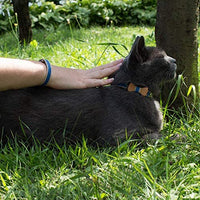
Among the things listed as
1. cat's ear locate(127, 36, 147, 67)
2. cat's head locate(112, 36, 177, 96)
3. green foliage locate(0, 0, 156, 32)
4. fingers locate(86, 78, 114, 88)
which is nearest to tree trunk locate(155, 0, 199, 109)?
cat's head locate(112, 36, 177, 96)

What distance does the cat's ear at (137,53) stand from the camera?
1944 mm

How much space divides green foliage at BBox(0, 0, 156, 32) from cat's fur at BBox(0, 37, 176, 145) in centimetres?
429

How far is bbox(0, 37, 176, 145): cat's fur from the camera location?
6.56 feet

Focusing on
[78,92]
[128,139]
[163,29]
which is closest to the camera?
[128,139]

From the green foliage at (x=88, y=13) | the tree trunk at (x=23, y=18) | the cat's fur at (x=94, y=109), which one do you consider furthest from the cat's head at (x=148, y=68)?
the green foliage at (x=88, y=13)

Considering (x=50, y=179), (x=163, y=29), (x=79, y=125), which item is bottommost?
(x=50, y=179)

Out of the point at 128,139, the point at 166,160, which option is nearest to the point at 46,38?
the point at 128,139

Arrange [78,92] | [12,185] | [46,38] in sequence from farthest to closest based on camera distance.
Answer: [46,38]
[78,92]
[12,185]

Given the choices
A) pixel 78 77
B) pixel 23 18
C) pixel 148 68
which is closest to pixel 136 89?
pixel 148 68

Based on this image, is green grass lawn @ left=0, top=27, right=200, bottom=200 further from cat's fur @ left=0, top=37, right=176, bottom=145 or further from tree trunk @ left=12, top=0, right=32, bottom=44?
tree trunk @ left=12, top=0, right=32, bottom=44

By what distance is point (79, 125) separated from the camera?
2.03 meters

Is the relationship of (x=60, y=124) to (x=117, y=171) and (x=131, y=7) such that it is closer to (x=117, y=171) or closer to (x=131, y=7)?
(x=117, y=171)

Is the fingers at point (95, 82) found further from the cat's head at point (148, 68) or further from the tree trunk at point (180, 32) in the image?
the tree trunk at point (180, 32)

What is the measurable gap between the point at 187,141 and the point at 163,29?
2.97 feet
